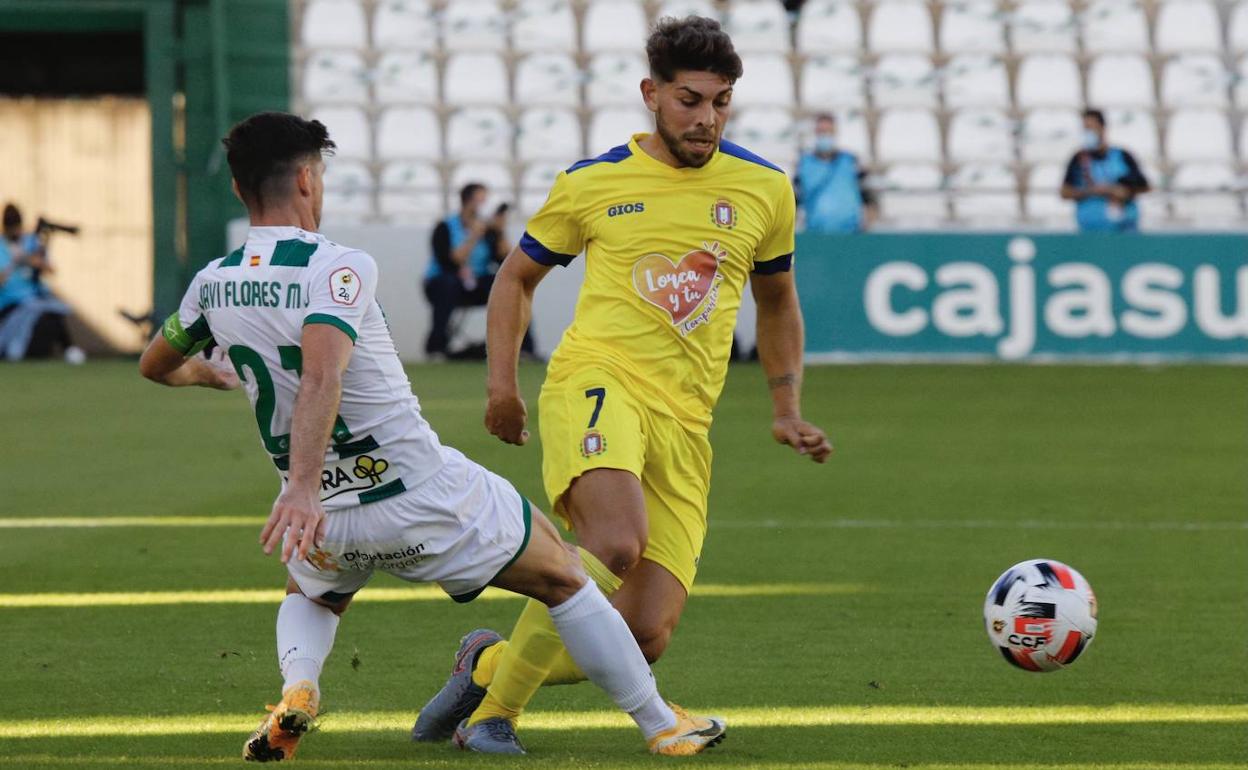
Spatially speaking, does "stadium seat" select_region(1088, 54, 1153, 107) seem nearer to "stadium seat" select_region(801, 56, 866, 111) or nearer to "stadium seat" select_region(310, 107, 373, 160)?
"stadium seat" select_region(801, 56, 866, 111)

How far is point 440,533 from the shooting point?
4.16m

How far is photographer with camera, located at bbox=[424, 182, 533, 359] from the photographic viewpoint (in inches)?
736

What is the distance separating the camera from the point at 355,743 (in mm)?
4605

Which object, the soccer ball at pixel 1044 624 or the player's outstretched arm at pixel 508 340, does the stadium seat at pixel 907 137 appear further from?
the player's outstretched arm at pixel 508 340

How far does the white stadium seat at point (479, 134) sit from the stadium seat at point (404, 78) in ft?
1.55

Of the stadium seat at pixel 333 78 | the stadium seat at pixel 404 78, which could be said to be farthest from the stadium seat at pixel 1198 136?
the stadium seat at pixel 333 78

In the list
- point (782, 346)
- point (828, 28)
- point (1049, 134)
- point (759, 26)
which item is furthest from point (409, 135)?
point (782, 346)

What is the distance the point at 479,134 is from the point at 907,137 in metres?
4.59

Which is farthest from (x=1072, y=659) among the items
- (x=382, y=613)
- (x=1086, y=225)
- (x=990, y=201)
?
(x=990, y=201)

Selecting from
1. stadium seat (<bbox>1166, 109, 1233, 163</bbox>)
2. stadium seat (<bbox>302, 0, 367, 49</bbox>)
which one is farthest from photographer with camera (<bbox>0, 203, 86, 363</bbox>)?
stadium seat (<bbox>1166, 109, 1233, 163</bbox>)

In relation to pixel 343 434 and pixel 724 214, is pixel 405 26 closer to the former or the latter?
pixel 724 214

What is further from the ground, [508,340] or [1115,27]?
[1115,27]

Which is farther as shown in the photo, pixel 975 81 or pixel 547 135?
pixel 975 81

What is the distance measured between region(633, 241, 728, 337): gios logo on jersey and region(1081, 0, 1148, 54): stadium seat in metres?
18.7
